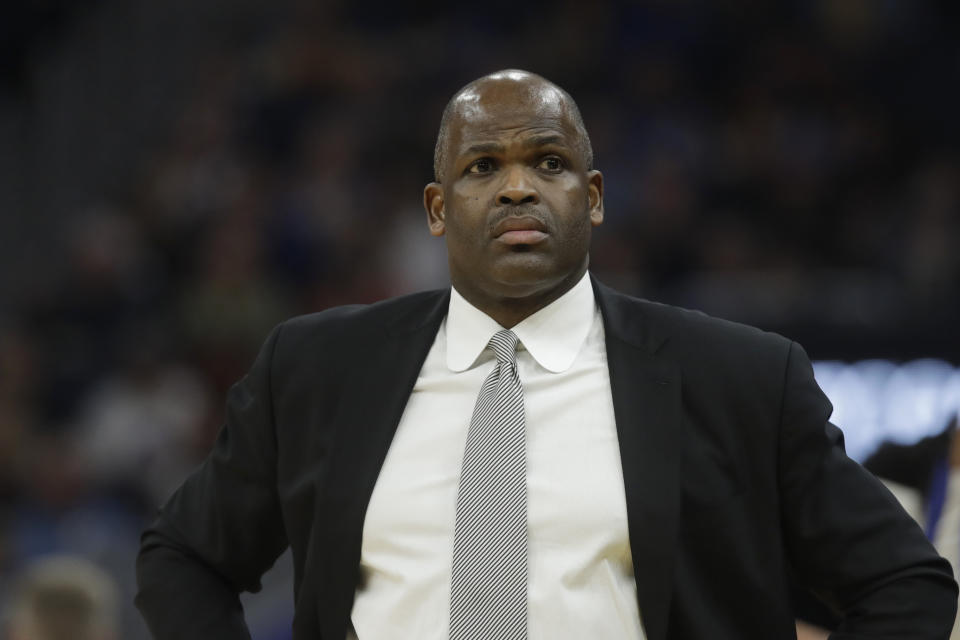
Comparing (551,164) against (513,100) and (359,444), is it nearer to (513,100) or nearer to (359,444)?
(513,100)

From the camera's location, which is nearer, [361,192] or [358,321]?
[358,321]

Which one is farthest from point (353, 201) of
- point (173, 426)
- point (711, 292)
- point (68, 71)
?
point (68, 71)

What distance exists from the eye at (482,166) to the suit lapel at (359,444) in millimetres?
276

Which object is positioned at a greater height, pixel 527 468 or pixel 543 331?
pixel 543 331

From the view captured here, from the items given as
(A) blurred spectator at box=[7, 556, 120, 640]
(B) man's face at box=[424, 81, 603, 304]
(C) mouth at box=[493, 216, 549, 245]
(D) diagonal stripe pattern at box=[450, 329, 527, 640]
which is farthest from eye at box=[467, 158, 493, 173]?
(A) blurred spectator at box=[7, 556, 120, 640]

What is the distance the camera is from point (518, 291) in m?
2.60

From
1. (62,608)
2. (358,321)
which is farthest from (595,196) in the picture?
(62,608)

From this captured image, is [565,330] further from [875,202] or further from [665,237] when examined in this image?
[875,202]

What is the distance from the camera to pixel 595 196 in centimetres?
274

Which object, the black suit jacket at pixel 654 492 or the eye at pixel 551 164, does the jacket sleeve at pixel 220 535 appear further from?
the eye at pixel 551 164

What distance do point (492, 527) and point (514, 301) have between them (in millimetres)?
460

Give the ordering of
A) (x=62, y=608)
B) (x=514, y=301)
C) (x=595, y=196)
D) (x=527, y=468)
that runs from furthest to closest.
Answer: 1. (x=62, y=608)
2. (x=595, y=196)
3. (x=514, y=301)
4. (x=527, y=468)

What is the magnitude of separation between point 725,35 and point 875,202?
157cm

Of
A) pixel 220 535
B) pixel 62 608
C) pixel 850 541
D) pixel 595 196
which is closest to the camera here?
pixel 850 541
